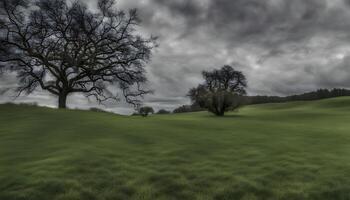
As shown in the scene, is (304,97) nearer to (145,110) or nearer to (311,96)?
(311,96)

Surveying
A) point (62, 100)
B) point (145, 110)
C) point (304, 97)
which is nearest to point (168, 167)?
point (62, 100)

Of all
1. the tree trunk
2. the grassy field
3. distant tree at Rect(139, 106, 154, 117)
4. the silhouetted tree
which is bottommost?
the grassy field

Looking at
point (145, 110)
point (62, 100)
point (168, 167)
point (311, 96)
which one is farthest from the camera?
point (311, 96)

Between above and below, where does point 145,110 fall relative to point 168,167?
above

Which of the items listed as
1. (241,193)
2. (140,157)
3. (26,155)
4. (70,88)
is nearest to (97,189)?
(140,157)

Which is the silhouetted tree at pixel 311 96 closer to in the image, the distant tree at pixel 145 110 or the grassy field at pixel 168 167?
the distant tree at pixel 145 110

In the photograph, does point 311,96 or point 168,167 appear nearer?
point 168,167

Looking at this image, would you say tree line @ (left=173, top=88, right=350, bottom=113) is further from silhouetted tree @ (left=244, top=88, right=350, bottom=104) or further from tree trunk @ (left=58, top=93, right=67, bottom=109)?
tree trunk @ (left=58, top=93, right=67, bottom=109)

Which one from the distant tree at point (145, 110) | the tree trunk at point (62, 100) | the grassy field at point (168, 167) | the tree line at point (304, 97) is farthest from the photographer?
the tree line at point (304, 97)

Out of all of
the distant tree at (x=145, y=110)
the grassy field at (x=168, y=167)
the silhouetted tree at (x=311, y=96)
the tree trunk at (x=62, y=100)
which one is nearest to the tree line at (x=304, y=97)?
the silhouetted tree at (x=311, y=96)

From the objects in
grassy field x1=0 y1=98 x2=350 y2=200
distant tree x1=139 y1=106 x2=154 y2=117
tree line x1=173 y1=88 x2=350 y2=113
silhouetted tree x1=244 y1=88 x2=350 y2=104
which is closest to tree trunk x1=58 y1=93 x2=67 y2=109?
distant tree x1=139 y1=106 x2=154 y2=117

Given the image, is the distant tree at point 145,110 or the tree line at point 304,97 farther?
the tree line at point 304,97

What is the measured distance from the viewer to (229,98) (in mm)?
45344

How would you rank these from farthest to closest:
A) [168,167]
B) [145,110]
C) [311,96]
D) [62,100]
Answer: [311,96]
[145,110]
[62,100]
[168,167]
